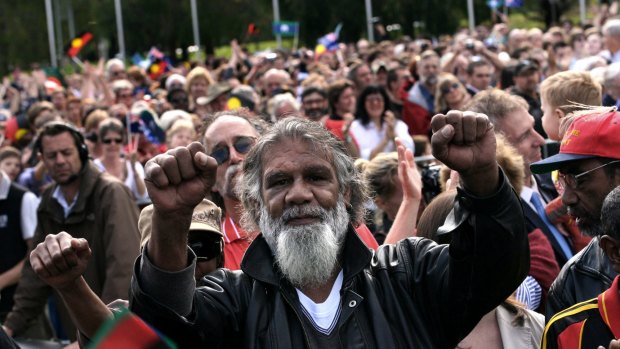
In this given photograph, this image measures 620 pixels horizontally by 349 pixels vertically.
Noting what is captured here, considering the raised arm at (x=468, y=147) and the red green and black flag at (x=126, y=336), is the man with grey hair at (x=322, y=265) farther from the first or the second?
the red green and black flag at (x=126, y=336)

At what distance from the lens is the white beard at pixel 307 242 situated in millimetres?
3531

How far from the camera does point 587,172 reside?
14.0 feet

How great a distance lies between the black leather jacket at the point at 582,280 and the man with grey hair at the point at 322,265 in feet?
2.06

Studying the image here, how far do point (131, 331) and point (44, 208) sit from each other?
18.1 feet

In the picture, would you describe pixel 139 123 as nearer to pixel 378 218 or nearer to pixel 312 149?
pixel 378 218

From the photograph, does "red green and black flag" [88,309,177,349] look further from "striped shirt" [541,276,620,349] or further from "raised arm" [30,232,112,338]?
"striped shirt" [541,276,620,349]

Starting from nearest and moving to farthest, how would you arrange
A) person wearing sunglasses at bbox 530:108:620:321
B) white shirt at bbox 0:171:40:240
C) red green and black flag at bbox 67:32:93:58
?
person wearing sunglasses at bbox 530:108:620:321 < white shirt at bbox 0:171:40:240 < red green and black flag at bbox 67:32:93:58

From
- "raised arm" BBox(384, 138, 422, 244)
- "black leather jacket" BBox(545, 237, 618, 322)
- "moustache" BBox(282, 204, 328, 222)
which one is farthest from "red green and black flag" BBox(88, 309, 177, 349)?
"raised arm" BBox(384, 138, 422, 244)

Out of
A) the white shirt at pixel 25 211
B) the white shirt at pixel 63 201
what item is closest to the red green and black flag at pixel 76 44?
the white shirt at pixel 25 211

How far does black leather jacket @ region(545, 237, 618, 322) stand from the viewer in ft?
13.0

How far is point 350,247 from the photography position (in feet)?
11.8

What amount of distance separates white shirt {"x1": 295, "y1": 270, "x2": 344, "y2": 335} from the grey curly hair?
→ 1.36 ft

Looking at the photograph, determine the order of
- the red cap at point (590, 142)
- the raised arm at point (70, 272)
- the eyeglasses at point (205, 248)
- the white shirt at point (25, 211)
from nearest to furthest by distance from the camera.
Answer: the raised arm at point (70, 272) < the red cap at point (590, 142) < the eyeglasses at point (205, 248) < the white shirt at point (25, 211)

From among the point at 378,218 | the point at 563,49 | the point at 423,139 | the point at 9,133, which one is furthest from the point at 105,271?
the point at 563,49
